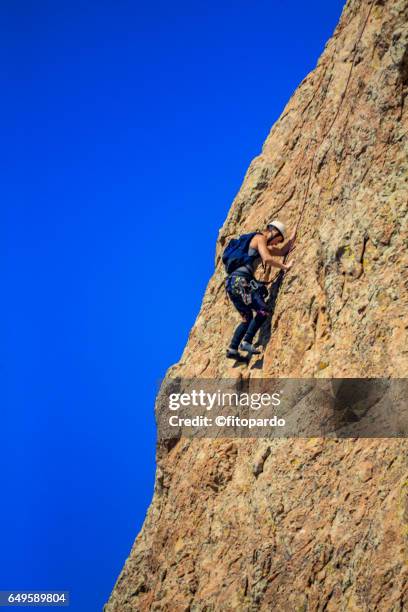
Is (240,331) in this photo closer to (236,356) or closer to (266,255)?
(236,356)

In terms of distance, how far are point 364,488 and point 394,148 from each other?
6095mm

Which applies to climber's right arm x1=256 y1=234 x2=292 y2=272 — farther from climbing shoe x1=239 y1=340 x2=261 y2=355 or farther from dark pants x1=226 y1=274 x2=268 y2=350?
climbing shoe x1=239 y1=340 x2=261 y2=355

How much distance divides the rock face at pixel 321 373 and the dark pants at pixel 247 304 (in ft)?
1.10

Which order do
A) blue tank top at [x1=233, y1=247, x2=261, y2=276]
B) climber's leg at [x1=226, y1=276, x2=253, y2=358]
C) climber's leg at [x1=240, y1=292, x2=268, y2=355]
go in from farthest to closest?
blue tank top at [x1=233, y1=247, x2=261, y2=276]
climber's leg at [x1=226, y1=276, x2=253, y2=358]
climber's leg at [x1=240, y1=292, x2=268, y2=355]

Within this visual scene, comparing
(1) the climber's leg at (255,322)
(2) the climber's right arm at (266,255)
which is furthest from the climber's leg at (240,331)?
(2) the climber's right arm at (266,255)

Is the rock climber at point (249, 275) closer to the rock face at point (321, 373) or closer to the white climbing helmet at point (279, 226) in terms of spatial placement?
the white climbing helmet at point (279, 226)

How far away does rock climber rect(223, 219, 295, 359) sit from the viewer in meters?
14.9

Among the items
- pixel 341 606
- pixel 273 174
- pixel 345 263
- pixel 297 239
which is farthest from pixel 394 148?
pixel 341 606

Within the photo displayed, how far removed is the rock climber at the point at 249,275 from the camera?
14867 millimetres

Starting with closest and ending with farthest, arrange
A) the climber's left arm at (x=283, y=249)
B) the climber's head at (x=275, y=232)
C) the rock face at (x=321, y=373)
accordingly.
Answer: the rock face at (x=321, y=373)
the climber's head at (x=275, y=232)
the climber's left arm at (x=283, y=249)

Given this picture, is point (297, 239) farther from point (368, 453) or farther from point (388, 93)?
point (368, 453)

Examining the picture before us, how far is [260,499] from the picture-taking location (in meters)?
13.0

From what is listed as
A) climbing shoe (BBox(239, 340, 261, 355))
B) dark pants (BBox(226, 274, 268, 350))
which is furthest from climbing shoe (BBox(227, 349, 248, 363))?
dark pants (BBox(226, 274, 268, 350))

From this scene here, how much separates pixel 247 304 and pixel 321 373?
2773mm
